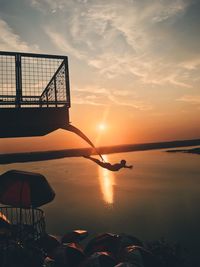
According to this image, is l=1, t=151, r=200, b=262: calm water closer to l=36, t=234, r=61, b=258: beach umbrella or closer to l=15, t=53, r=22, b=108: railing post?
l=36, t=234, r=61, b=258: beach umbrella

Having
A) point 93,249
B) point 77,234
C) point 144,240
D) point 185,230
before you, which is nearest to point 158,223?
point 185,230

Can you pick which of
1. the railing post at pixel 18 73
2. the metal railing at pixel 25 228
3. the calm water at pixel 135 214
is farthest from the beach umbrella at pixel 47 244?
the calm water at pixel 135 214

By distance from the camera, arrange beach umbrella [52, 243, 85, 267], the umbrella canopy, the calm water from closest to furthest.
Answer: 1. the umbrella canopy
2. beach umbrella [52, 243, 85, 267]
3. the calm water

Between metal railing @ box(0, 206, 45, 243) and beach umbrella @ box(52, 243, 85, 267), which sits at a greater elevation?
Answer: metal railing @ box(0, 206, 45, 243)

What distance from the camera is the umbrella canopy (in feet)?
40.2

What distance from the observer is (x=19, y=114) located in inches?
420

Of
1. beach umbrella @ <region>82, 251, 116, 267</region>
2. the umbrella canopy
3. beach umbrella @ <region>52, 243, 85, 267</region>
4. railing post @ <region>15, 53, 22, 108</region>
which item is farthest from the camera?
beach umbrella @ <region>52, 243, 85, 267</region>

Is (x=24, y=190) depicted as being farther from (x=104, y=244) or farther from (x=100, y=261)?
(x=104, y=244)

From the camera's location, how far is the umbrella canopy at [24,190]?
482 inches

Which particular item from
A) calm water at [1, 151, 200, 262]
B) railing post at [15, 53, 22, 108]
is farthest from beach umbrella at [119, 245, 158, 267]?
calm water at [1, 151, 200, 262]

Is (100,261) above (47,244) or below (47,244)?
above

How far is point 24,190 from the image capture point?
12.5 m

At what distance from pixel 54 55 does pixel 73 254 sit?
10884 mm

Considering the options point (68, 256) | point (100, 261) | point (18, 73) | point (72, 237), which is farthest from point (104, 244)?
point (18, 73)
